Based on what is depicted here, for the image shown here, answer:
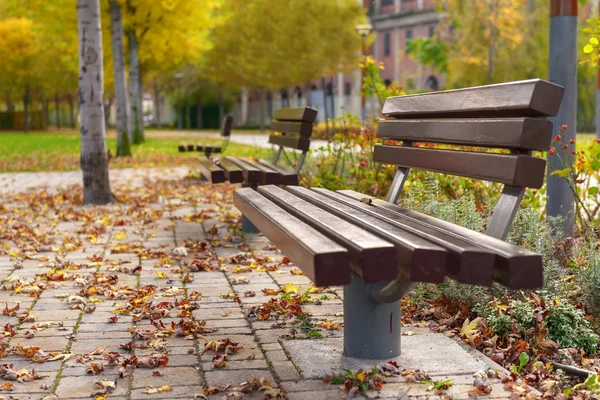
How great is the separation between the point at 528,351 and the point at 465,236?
1.02 metres

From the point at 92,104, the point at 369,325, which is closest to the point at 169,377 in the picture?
the point at 369,325

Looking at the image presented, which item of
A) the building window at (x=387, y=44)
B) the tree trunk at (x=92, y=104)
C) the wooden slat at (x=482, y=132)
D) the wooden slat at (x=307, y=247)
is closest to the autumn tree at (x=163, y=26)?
the tree trunk at (x=92, y=104)

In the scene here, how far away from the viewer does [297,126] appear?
7.71 m

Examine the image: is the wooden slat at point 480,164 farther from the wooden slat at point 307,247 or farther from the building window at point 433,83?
the building window at point 433,83

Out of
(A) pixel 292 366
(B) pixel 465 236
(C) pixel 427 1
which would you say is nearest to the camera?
(B) pixel 465 236

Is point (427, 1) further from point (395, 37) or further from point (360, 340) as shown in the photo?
point (360, 340)

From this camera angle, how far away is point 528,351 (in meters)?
4.22

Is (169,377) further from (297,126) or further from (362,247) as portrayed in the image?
(297,126)

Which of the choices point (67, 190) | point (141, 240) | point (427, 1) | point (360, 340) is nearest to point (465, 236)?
point (360, 340)

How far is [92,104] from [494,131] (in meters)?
7.45

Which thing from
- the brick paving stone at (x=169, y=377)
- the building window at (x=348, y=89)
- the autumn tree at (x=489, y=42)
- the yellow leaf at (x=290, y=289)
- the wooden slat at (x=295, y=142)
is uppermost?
the autumn tree at (x=489, y=42)

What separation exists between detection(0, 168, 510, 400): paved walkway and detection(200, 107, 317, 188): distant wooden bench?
563mm

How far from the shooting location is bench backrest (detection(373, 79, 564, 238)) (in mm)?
3496

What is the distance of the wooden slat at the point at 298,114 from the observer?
293 inches
